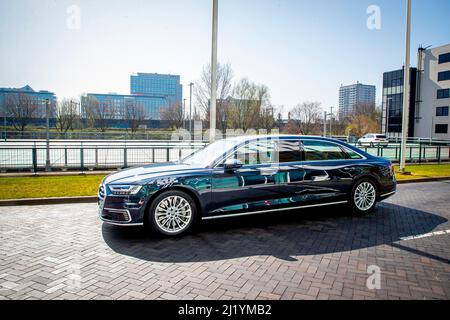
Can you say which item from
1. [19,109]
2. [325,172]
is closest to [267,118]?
[325,172]

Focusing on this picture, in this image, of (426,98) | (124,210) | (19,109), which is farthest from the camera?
(426,98)

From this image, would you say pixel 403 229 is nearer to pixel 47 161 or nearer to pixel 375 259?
pixel 375 259

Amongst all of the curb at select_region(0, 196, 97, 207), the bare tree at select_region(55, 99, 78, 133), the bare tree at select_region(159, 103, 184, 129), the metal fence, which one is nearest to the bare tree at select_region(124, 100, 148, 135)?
the bare tree at select_region(159, 103, 184, 129)

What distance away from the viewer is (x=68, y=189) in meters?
9.29

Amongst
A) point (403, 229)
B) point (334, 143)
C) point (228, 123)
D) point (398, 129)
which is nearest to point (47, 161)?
point (334, 143)

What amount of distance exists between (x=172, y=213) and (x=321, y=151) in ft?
10.6

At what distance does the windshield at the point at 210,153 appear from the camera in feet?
19.5

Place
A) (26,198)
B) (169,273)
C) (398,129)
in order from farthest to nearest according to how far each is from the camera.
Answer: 1. (398,129)
2. (26,198)
3. (169,273)

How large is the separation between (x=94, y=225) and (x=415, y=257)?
529cm

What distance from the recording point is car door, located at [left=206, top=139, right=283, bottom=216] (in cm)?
561

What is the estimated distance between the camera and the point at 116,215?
5215mm

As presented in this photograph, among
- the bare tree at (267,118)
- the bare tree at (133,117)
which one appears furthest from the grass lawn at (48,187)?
the bare tree at (133,117)

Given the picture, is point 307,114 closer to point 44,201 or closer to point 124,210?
point 44,201
